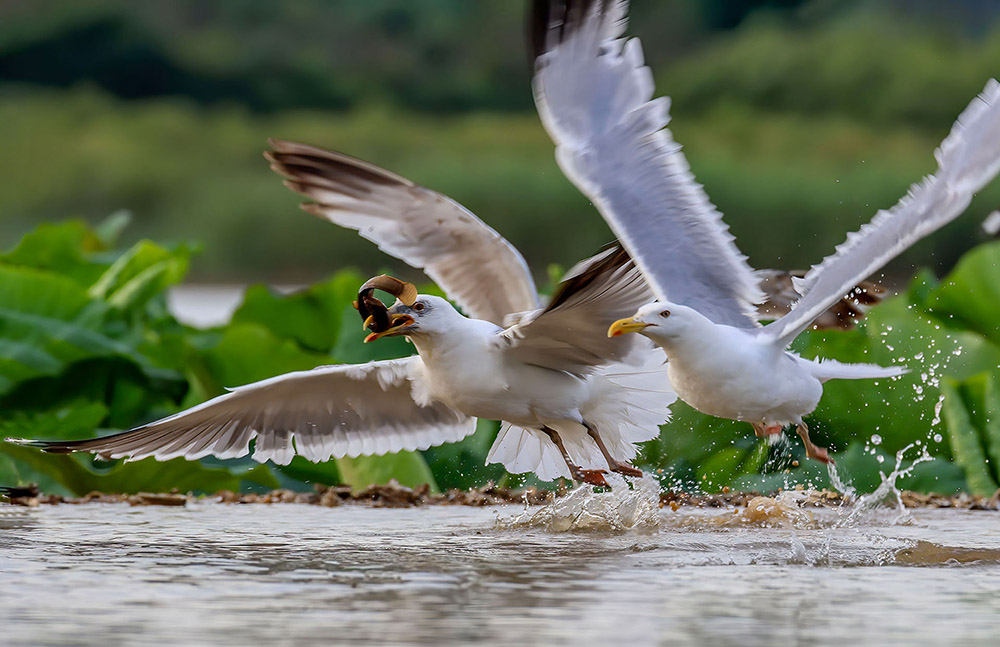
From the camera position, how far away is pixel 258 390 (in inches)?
198

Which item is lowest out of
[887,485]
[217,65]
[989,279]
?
[887,485]

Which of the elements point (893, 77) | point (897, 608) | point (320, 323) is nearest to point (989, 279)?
point (320, 323)

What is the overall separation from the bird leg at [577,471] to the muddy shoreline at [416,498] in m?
0.30

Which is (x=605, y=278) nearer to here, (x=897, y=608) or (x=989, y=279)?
(x=897, y=608)

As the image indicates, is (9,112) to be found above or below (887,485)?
above

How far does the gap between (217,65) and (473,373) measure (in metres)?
18.5

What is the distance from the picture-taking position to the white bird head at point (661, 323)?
4.51 m

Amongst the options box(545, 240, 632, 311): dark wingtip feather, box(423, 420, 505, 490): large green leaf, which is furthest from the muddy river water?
box(423, 420, 505, 490): large green leaf

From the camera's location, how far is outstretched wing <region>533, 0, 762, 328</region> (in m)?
4.81

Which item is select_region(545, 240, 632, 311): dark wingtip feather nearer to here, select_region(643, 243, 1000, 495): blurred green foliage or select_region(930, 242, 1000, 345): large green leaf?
select_region(643, 243, 1000, 495): blurred green foliage

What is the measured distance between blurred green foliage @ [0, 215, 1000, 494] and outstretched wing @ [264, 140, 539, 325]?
2.05 ft

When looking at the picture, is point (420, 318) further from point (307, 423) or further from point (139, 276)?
A: point (139, 276)

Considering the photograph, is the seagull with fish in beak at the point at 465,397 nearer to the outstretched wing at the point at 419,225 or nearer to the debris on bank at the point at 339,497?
the debris on bank at the point at 339,497

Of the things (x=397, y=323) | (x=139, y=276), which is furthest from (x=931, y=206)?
(x=139, y=276)
